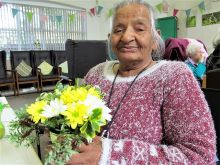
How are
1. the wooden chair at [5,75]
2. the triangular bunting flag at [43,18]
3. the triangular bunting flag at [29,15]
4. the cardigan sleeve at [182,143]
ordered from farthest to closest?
1. the triangular bunting flag at [43,18]
2. the triangular bunting flag at [29,15]
3. the wooden chair at [5,75]
4. the cardigan sleeve at [182,143]

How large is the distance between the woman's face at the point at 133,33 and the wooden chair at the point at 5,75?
4.69 metres

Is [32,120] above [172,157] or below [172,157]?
above

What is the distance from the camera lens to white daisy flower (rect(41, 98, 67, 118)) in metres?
0.62

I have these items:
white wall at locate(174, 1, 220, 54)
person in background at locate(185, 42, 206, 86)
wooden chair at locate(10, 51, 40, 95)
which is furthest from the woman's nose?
wooden chair at locate(10, 51, 40, 95)

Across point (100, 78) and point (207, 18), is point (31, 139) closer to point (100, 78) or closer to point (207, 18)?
point (100, 78)

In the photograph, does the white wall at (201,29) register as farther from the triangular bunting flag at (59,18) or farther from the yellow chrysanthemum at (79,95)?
the yellow chrysanthemum at (79,95)

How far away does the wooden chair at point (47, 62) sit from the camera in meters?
5.52

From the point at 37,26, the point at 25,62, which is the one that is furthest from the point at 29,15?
the point at 25,62

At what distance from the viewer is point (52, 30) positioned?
628 cm

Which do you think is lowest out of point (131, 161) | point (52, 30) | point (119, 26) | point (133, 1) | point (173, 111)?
point (131, 161)

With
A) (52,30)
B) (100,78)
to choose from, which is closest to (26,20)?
(52,30)

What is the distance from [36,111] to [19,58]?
212 inches

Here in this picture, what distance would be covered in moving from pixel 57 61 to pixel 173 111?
5.48 metres

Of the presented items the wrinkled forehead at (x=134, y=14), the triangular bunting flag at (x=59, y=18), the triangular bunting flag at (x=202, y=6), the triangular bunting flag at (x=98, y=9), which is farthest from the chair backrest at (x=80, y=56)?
the triangular bunting flag at (x=98, y=9)
